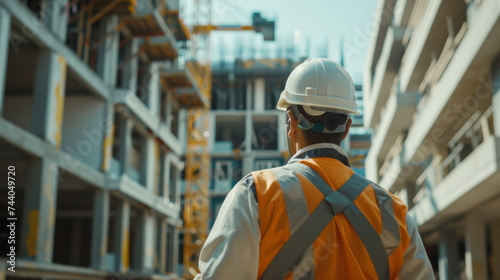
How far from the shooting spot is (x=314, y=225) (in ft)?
7.16

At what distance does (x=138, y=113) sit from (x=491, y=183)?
1437 centimetres

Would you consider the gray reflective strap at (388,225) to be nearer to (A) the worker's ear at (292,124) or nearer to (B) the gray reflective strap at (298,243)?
(B) the gray reflective strap at (298,243)

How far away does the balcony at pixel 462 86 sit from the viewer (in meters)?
11.1

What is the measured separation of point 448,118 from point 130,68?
A: 1239 centimetres

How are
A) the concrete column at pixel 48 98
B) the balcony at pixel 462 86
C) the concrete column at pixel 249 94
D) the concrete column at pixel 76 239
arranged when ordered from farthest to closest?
the concrete column at pixel 249 94 → the concrete column at pixel 76 239 → the concrete column at pixel 48 98 → the balcony at pixel 462 86

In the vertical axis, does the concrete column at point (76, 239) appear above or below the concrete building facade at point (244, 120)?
below

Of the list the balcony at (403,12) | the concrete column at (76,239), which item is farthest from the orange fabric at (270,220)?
the concrete column at (76,239)

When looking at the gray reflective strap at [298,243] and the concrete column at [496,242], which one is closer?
the gray reflective strap at [298,243]

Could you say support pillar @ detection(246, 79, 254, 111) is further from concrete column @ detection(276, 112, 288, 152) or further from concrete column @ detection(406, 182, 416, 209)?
concrete column @ detection(406, 182, 416, 209)

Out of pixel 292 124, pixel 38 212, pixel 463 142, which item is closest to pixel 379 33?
pixel 463 142

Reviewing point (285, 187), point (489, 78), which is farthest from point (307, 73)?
point (489, 78)

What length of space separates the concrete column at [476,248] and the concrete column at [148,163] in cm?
1372

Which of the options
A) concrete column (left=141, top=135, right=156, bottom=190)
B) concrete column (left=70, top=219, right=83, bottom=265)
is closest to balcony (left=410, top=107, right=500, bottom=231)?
concrete column (left=141, top=135, right=156, bottom=190)

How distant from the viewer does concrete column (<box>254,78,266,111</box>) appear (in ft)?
164
